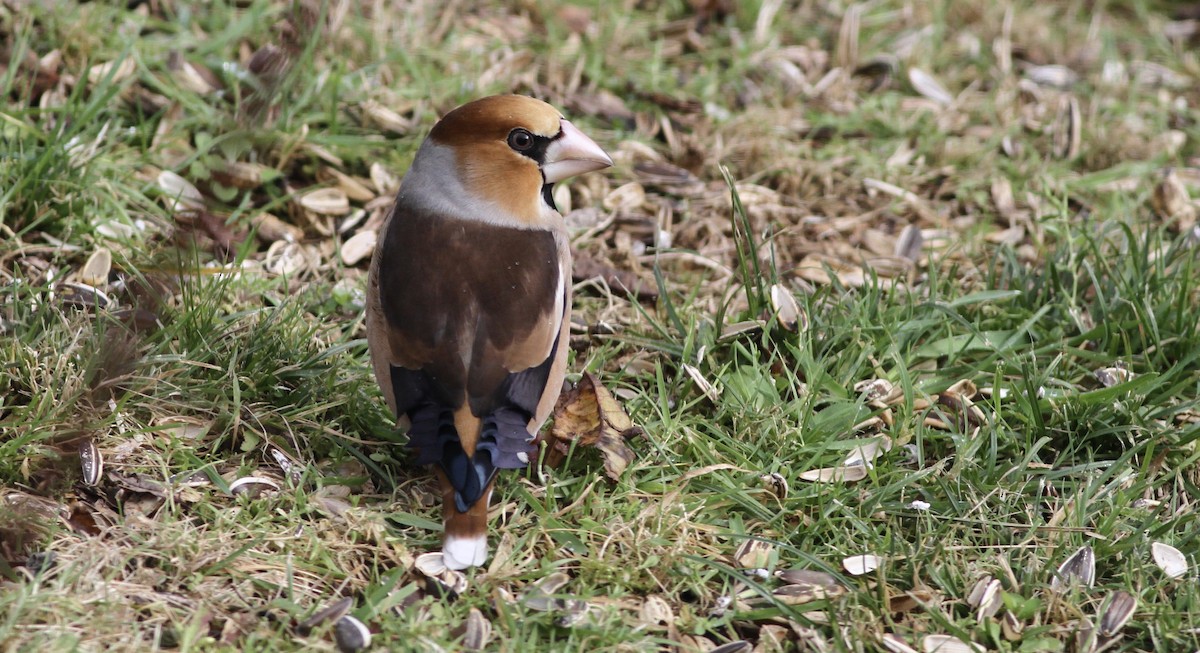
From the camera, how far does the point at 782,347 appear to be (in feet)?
12.7

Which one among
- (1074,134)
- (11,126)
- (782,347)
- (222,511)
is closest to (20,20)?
(11,126)

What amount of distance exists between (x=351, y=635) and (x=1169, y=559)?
211 centimetres

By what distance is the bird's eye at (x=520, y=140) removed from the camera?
11.2 ft

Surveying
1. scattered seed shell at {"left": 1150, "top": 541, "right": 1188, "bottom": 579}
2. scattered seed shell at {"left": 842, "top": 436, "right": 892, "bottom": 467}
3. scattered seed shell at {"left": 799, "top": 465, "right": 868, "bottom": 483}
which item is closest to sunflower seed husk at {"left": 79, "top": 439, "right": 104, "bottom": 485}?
scattered seed shell at {"left": 799, "top": 465, "right": 868, "bottom": 483}

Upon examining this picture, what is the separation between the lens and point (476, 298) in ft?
10.4

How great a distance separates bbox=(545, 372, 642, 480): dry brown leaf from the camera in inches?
134

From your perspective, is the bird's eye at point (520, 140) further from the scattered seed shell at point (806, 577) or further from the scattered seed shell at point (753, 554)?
the scattered seed shell at point (806, 577)

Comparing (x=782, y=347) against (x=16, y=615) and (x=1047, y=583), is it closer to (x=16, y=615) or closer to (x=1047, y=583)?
(x=1047, y=583)

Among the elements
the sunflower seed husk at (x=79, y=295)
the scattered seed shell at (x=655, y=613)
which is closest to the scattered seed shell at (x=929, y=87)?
the scattered seed shell at (x=655, y=613)

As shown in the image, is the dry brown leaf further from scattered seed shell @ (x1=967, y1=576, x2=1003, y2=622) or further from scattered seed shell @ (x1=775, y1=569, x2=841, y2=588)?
scattered seed shell @ (x1=967, y1=576, x2=1003, y2=622)

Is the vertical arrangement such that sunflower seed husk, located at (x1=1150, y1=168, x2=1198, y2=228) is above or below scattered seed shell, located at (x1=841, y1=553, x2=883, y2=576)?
above

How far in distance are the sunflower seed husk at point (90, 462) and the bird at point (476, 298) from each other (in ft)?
2.45

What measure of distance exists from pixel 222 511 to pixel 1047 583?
7.00 ft

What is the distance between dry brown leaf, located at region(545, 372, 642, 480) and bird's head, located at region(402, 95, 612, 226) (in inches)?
20.6
